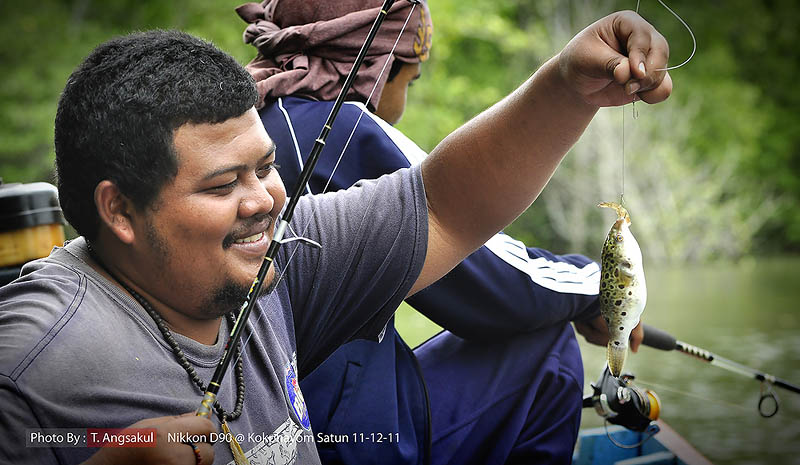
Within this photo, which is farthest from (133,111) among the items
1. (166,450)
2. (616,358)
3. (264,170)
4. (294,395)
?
(616,358)

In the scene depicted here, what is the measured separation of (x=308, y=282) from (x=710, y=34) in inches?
891

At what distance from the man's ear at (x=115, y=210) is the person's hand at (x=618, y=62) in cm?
95

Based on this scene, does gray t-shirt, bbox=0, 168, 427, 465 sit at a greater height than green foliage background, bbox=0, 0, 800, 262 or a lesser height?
lesser

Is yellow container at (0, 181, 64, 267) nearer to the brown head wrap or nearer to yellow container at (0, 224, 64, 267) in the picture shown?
yellow container at (0, 224, 64, 267)

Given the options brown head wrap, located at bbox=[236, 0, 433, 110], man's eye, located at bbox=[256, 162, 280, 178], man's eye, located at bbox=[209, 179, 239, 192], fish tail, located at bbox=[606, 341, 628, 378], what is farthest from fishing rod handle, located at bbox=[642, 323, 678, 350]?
man's eye, located at bbox=[209, 179, 239, 192]

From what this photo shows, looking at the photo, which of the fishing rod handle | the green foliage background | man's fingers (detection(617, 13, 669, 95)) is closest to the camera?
man's fingers (detection(617, 13, 669, 95))

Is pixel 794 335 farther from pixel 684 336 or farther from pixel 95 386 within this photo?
pixel 95 386

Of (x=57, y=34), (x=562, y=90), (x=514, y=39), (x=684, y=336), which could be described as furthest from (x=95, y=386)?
(x=514, y=39)

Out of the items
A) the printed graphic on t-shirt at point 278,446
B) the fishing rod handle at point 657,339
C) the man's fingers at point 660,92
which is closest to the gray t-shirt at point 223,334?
the printed graphic on t-shirt at point 278,446

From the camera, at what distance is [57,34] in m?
12.8

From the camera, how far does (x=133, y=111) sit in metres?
1.68

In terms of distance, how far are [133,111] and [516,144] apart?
0.88 meters

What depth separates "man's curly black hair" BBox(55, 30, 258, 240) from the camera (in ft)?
5.52

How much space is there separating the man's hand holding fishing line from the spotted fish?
10.6 inches
